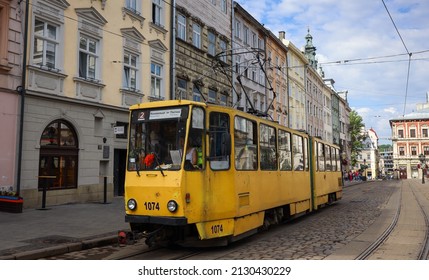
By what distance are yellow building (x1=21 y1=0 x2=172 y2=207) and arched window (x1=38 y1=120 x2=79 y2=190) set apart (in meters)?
0.03

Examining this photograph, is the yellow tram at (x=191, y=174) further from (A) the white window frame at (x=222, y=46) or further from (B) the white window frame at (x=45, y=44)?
(A) the white window frame at (x=222, y=46)

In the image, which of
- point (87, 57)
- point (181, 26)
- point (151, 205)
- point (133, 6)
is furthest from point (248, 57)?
point (151, 205)

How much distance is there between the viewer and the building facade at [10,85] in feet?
42.5

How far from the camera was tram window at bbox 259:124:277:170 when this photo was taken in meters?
9.74

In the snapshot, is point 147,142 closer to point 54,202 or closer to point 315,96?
point 54,202

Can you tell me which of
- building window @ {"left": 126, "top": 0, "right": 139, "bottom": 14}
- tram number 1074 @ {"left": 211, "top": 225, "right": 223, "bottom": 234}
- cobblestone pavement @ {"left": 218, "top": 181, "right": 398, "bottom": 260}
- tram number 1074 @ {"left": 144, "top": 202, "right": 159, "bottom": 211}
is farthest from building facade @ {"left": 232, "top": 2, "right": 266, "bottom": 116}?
tram number 1074 @ {"left": 144, "top": 202, "right": 159, "bottom": 211}

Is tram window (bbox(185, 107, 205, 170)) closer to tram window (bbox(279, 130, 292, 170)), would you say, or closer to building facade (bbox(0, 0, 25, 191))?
tram window (bbox(279, 130, 292, 170))

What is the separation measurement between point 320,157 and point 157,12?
11.7 meters

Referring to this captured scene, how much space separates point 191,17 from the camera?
24.1 meters

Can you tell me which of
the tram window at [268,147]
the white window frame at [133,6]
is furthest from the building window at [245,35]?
the tram window at [268,147]

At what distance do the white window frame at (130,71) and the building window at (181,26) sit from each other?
4401 millimetres

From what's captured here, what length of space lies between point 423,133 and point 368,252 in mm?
55230

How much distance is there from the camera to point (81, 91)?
1597cm

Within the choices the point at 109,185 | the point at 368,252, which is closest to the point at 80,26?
the point at 109,185
